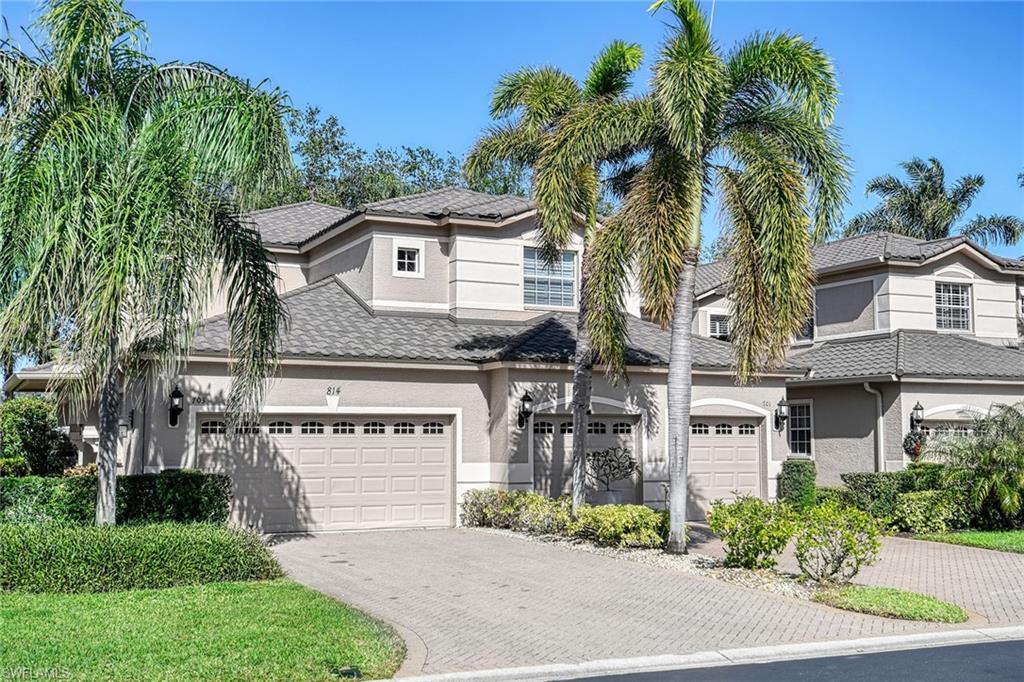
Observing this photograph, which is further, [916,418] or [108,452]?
[916,418]

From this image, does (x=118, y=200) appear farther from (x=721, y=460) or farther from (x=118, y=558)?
(x=721, y=460)

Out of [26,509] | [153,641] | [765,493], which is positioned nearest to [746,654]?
[153,641]

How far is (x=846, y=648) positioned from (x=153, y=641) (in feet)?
21.2

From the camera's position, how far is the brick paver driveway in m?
9.81

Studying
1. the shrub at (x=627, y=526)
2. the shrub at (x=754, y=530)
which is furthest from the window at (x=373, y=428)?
the shrub at (x=754, y=530)

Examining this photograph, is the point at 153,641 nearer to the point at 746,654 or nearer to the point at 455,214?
the point at 746,654

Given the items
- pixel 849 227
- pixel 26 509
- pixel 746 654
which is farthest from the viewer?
pixel 849 227

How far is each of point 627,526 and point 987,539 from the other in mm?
6742

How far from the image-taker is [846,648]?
9914mm

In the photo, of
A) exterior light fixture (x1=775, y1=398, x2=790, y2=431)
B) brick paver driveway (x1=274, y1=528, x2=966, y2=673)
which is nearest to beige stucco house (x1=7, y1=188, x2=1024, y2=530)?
exterior light fixture (x1=775, y1=398, x2=790, y2=431)

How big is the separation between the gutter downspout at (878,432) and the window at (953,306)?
3.95 metres

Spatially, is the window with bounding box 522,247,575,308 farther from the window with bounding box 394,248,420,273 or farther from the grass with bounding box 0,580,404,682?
the grass with bounding box 0,580,404,682

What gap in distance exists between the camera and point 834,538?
42.5ft

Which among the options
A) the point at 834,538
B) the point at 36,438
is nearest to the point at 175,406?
the point at 834,538
